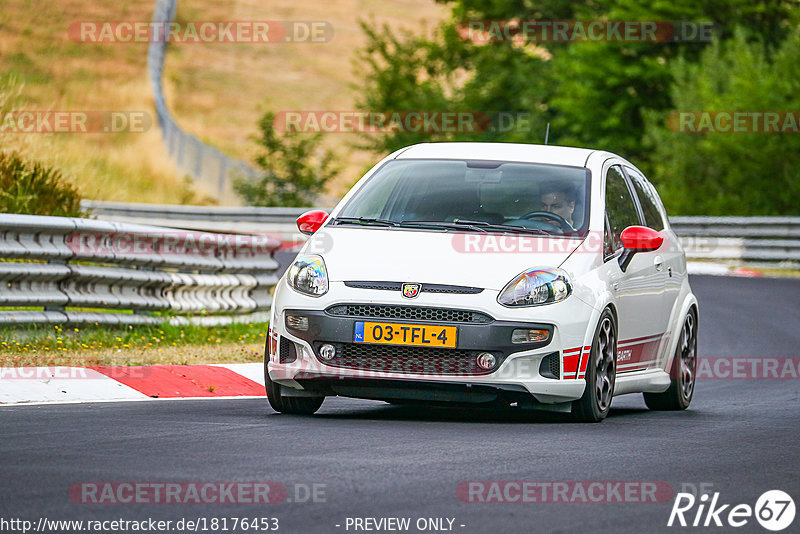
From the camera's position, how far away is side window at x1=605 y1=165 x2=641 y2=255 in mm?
9656

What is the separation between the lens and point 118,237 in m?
12.3

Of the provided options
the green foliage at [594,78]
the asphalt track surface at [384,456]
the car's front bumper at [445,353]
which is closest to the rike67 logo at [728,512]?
the asphalt track surface at [384,456]

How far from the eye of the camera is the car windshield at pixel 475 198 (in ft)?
30.6

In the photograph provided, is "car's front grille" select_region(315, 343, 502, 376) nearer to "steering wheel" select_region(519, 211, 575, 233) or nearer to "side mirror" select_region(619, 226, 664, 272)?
"steering wheel" select_region(519, 211, 575, 233)

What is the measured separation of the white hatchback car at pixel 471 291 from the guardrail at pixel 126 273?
2.69 meters

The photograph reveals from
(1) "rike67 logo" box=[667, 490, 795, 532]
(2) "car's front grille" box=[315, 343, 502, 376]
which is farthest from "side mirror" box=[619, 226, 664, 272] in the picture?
(1) "rike67 logo" box=[667, 490, 795, 532]

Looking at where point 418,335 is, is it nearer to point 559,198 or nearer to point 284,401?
point 284,401

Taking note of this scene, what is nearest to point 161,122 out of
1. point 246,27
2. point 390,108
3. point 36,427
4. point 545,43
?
point 390,108

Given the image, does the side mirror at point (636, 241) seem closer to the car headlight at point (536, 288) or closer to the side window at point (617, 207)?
the side window at point (617, 207)

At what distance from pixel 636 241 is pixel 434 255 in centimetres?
150

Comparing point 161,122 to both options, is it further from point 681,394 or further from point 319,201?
point 681,394

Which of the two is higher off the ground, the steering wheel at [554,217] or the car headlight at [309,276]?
the steering wheel at [554,217]

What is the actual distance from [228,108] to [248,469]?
61324 millimetres

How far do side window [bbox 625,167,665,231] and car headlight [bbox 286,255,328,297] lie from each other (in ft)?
9.09
